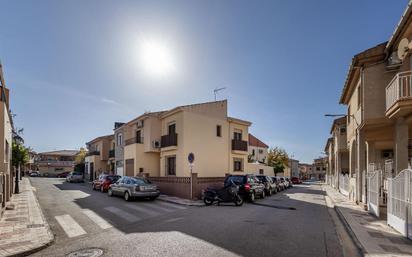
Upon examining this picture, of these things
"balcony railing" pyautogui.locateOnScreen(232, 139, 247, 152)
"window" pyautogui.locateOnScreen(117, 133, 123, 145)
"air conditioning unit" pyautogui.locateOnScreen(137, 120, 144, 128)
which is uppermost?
"air conditioning unit" pyautogui.locateOnScreen(137, 120, 144, 128)

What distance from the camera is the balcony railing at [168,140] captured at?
23609mm

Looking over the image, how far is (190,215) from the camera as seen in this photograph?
40.6 feet

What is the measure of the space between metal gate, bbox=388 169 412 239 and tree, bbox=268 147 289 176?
44984 mm

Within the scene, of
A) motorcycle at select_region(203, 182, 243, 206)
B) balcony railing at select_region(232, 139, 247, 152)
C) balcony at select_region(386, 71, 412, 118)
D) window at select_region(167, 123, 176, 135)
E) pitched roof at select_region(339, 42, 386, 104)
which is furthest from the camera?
balcony railing at select_region(232, 139, 247, 152)

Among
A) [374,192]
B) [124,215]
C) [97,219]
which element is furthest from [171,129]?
[374,192]

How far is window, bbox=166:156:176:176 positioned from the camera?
24.8 meters

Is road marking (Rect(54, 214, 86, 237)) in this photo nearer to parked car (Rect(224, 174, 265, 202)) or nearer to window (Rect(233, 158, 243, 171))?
parked car (Rect(224, 174, 265, 202))

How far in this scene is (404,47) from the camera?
11.9 meters

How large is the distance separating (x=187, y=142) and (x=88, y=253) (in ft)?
53.9

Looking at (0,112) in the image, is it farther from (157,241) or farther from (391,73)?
(391,73)

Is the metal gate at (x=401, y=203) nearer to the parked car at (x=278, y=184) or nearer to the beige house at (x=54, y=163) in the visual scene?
the parked car at (x=278, y=184)

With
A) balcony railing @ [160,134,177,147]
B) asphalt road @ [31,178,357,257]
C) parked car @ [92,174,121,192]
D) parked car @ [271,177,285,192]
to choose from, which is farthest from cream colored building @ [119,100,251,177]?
asphalt road @ [31,178,357,257]

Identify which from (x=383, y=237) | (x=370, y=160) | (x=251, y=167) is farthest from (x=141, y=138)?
(x=383, y=237)

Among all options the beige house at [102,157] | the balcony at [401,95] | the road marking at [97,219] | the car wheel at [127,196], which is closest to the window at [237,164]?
the car wheel at [127,196]
